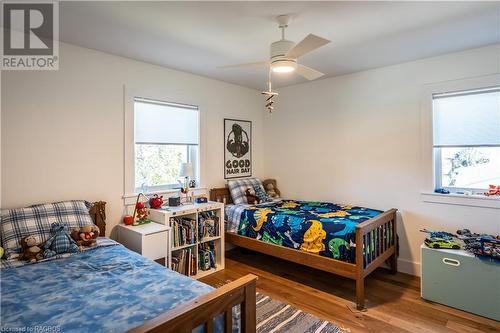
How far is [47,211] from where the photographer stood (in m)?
2.39

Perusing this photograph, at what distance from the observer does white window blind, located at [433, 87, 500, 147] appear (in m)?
2.87

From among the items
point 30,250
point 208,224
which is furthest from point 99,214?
point 208,224

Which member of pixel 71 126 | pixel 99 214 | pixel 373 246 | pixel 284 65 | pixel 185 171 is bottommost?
pixel 373 246

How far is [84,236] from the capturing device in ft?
7.78

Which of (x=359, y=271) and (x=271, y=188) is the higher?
(x=271, y=188)

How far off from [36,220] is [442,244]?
11.9 ft

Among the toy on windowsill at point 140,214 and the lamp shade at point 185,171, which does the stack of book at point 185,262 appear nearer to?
the toy on windowsill at point 140,214

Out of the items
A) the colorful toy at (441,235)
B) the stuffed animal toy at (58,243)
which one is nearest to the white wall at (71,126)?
the stuffed animal toy at (58,243)

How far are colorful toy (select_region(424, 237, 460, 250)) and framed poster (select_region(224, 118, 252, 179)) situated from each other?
8.67 feet

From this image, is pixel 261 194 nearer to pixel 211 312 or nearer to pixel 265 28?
pixel 265 28

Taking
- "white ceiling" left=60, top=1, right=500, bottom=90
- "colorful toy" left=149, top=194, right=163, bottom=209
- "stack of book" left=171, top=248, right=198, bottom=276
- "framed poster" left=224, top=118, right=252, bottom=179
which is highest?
"white ceiling" left=60, top=1, right=500, bottom=90

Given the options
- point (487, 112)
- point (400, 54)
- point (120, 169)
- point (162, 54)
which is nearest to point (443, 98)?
point (487, 112)

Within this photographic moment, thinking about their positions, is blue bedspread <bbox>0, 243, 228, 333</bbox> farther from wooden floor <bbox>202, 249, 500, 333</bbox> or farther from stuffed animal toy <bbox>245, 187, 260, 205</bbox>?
stuffed animal toy <bbox>245, 187, 260, 205</bbox>

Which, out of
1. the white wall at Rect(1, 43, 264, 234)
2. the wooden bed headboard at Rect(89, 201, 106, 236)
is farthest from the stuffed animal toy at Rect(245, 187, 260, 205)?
the wooden bed headboard at Rect(89, 201, 106, 236)
